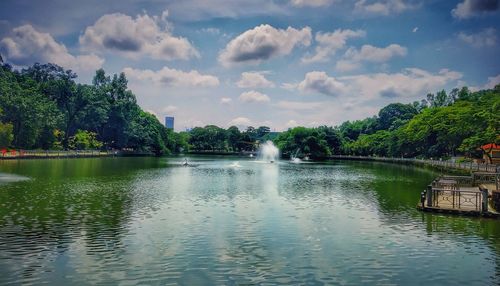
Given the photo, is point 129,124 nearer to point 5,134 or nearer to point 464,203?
point 5,134

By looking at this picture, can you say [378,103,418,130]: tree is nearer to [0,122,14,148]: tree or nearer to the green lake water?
[0,122,14,148]: tree

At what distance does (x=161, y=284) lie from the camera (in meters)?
13.1

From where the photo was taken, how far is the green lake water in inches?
555

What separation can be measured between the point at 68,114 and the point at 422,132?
3789 inches

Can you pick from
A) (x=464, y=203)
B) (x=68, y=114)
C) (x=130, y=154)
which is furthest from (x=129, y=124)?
(x=464, y=203)

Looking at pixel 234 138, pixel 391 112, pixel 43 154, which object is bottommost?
pixel 43 154

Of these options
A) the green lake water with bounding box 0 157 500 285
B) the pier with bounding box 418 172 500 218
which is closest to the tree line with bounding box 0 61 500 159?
the pier with bounding box 418 172 500 218

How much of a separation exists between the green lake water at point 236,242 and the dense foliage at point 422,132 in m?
32.4

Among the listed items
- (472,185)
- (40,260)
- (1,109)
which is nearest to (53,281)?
(40,260)

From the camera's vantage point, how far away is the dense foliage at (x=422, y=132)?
2371 inches

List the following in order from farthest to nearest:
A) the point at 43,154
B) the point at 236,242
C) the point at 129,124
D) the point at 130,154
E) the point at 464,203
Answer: the point at 130,154
the point at 129,124
the point at 43,154
the point at 464,203
the point at 236,242

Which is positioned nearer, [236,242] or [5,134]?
[236,242]

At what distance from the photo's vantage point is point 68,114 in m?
123

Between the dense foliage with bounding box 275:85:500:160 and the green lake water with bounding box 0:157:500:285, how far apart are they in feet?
106
